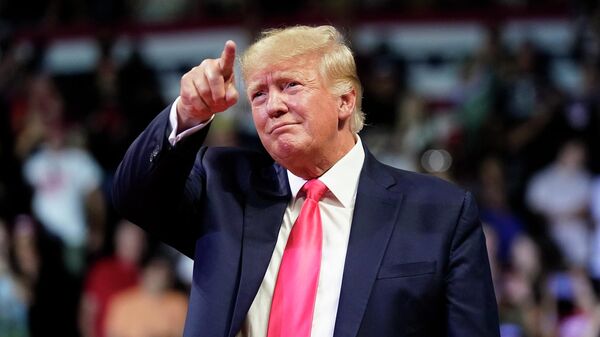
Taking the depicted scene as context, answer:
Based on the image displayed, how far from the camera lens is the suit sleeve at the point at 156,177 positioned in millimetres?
2434

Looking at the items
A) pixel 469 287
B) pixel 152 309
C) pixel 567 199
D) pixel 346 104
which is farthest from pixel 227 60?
pixel 567 199

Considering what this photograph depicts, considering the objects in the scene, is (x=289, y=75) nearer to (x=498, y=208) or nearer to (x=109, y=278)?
(x=109, y=278)

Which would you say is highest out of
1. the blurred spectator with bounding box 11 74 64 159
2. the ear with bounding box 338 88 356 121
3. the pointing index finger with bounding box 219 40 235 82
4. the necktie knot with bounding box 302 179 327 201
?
the pointing index finger with bounding box 219 40 235 82

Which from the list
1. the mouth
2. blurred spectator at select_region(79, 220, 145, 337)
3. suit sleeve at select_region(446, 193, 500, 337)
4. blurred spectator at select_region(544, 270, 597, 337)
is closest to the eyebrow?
the mouth

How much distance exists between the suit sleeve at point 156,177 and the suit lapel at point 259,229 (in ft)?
0.55

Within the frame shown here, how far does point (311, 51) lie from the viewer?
8.32ft

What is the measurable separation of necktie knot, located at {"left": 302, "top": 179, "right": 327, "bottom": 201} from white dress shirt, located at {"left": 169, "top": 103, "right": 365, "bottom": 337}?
12 mm

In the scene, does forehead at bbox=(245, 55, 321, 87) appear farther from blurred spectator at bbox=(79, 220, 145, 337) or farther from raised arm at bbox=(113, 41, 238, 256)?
blurred spectator at bbox=(79, 220, 145, 337)

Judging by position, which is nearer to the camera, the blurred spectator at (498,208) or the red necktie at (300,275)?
the red necktie at (300,275)

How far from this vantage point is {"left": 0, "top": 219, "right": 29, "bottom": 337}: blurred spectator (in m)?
6.63

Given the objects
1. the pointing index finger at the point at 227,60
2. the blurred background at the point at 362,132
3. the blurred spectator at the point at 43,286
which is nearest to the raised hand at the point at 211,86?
the pointing index finger at the point at 227,60

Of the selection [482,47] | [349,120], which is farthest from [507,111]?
[349,120]

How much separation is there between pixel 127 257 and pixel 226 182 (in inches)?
177

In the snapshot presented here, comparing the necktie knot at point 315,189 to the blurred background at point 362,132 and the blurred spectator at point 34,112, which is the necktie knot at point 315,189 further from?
the blurred spectator at point 34,112
